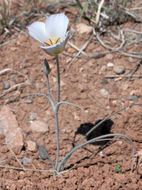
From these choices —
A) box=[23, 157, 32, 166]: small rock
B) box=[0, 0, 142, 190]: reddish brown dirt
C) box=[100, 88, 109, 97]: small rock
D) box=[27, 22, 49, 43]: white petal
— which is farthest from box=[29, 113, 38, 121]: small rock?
box=[27, 22, 49, 43]: white petal

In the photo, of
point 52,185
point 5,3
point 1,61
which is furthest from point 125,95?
point 5,3

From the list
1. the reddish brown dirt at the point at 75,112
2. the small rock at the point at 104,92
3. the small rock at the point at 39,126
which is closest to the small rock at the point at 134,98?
the reddish brown dirt at the point at 75,112

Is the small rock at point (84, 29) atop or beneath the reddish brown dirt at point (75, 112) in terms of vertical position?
atop

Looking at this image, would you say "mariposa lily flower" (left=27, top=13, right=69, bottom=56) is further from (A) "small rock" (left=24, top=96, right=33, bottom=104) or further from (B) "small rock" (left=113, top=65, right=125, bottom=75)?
(B) "small rock" (left=113, top=65, right=125, bottom=75)

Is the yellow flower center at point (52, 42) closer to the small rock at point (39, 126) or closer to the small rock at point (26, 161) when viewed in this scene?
the small rock at point (39, 126)

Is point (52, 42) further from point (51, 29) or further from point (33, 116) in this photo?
point (33, 116)

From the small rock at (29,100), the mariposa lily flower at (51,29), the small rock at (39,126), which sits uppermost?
the mariposa lily flower at (51,29)
